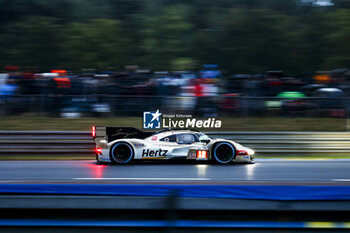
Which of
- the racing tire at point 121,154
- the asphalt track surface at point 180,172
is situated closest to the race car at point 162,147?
the racing tire at point 121,154

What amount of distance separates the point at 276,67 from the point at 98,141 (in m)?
12.0

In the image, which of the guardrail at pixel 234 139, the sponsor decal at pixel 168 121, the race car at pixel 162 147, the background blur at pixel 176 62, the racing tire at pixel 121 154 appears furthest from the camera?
the background blur at pixel 176 62

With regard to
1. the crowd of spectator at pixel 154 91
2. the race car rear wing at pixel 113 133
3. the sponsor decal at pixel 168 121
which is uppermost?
the crowd of spectator at pixel 154 91

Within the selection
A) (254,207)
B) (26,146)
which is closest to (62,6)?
(26,146)

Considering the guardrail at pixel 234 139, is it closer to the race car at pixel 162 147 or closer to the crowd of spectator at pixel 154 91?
the crowd of spectator at pixel 154 91

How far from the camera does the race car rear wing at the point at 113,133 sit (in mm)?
9062

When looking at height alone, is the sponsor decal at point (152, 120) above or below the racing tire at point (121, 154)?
above

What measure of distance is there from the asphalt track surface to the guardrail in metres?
1.45

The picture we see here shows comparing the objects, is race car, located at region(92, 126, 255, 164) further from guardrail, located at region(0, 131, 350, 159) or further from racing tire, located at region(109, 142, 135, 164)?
guardrail, located at region(0, 131, 350, 159)

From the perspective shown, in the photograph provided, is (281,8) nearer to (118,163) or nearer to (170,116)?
(170,116)

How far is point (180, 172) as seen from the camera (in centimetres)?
797

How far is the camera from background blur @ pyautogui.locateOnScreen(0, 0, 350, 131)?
11656 mm

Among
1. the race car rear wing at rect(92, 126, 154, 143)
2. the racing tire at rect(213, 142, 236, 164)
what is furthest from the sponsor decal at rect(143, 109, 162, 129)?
the racing tire at rect(213, 142, 236, 164)

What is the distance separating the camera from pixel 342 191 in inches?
119
